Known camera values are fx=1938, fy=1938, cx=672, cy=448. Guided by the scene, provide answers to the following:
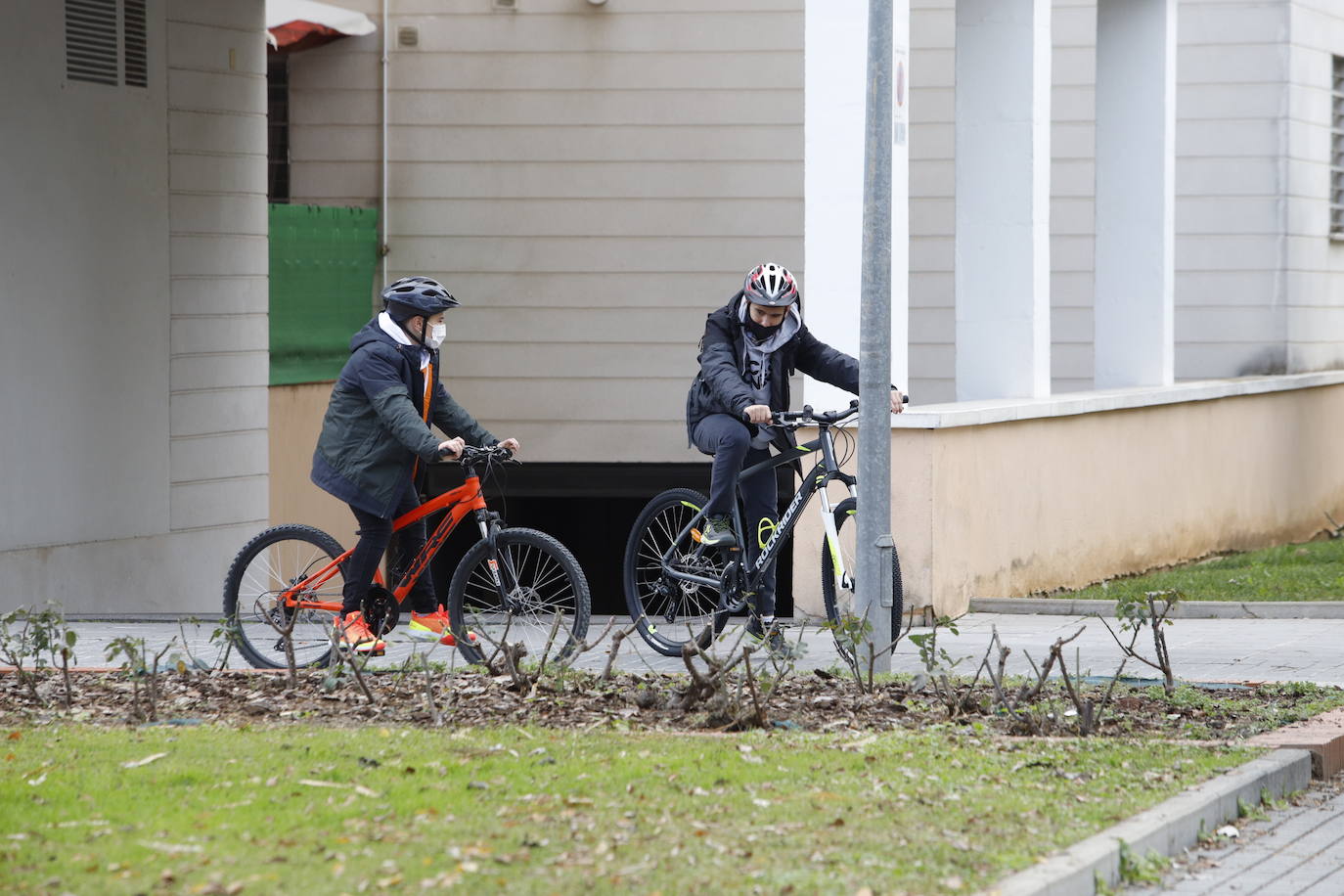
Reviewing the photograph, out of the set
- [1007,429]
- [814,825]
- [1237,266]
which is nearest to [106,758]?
[814,825]

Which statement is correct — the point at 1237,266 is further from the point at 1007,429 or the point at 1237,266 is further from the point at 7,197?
the point at 7,197

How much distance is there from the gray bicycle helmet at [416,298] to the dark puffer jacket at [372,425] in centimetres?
13

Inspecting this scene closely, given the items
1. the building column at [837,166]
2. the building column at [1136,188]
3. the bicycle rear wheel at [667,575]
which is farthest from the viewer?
the building column at [1136,188]

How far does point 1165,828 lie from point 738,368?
3.75 m

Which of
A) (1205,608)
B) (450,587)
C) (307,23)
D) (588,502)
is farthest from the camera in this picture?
(588,502)

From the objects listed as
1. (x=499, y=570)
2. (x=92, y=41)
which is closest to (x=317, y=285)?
(x=92, y=41)

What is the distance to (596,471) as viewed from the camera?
655 inches

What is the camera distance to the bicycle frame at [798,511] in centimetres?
852

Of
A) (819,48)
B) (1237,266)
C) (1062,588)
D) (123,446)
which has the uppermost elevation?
(819,48)

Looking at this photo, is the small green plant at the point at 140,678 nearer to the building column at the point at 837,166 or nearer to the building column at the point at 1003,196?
the building column at the point at 837,166

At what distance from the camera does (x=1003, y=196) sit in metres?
12.3

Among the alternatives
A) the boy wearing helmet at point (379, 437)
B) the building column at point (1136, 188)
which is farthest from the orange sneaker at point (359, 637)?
the building column at point (1136, 188)

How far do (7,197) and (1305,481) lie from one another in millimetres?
11101

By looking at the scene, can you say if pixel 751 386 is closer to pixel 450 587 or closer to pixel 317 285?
pixel 450 587
